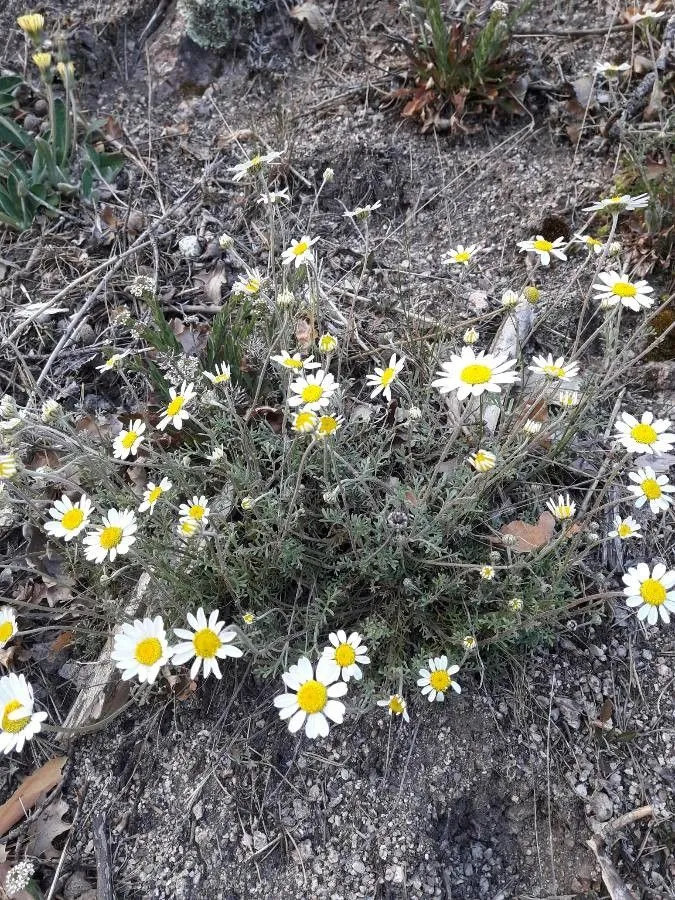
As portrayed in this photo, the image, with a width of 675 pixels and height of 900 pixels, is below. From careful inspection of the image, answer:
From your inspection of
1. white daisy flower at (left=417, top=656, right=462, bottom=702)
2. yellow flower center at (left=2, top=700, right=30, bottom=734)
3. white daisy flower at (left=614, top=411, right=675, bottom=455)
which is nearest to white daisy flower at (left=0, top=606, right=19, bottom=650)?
yellow flower center at (left=2, top=700, right=30, bottom=734)

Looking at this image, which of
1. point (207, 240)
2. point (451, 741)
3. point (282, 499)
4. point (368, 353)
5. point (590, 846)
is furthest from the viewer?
point (207, 240)

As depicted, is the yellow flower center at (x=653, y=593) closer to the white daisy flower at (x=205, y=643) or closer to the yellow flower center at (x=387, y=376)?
the yellow flower center at (x=387, y=376)

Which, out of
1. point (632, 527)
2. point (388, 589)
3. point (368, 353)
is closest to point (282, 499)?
point (388, 589)

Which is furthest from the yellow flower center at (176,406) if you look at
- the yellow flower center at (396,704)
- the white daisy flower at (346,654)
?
the yellow flower center at (396,704)

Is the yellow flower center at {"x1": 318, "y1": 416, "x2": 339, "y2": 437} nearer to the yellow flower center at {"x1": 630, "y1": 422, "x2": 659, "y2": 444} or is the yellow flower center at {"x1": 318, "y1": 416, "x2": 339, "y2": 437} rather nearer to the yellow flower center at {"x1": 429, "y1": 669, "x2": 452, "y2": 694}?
the yellow flower center at {"x1": 429, "y1": 669, "x2": 452, "y2": 694}

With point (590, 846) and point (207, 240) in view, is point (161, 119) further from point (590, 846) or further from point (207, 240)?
point (590, 846)

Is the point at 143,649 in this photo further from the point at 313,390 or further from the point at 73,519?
the point at 313,390
